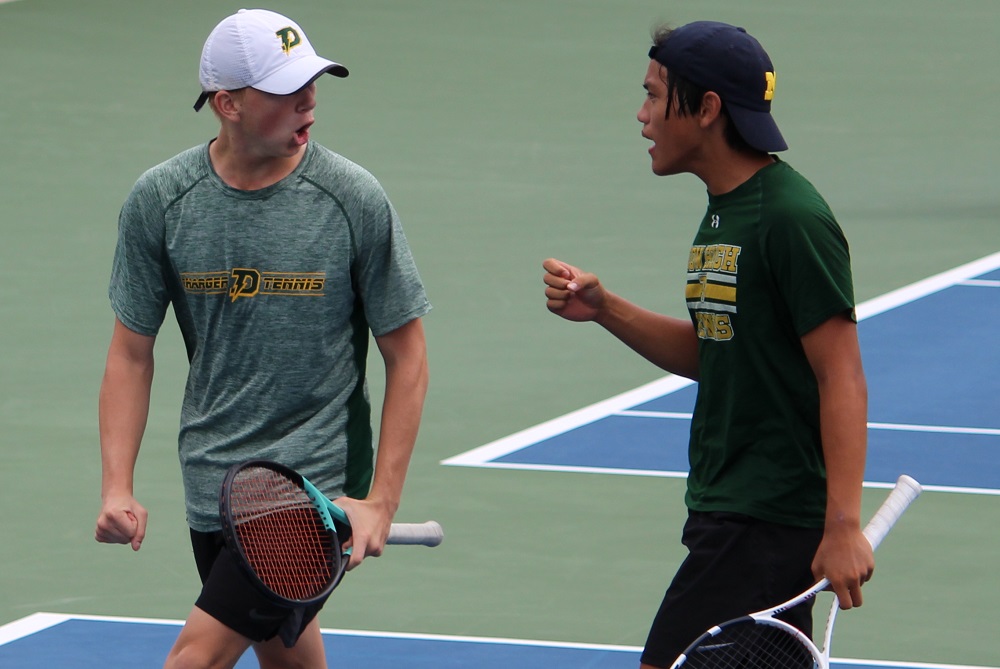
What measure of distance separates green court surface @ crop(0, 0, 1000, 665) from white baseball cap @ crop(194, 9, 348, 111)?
2.89m

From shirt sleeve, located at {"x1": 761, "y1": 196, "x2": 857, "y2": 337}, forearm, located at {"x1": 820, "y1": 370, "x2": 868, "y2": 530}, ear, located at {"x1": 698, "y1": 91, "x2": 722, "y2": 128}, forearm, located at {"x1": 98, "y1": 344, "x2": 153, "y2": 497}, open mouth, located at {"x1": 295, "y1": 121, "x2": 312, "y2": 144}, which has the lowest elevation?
forearm, located at {"x1": 98, "y1": 344, "x2": 153, "y2": 497}

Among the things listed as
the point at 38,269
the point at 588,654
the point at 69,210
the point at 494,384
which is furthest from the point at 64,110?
the point at 588,654

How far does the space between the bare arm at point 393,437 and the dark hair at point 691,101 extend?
786 mm

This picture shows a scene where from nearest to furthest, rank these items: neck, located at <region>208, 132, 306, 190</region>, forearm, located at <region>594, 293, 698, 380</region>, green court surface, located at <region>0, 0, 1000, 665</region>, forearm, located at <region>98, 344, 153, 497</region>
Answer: neck, located at <region>208, 132, 306, 190</region> < forearm, located at <region>98, 344, 153, 497</region> < forearm, located at <region>594, 293, 698, 380</region> < green court surface, located at <region>0, 0, 1000, 665</region>

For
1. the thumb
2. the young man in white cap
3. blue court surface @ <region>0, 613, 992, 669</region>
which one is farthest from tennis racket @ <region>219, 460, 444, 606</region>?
blue court surface @ <region>0, 613, 992, 669</region>

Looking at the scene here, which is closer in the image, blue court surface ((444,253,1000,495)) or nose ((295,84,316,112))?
nose ((295,84,316,112))

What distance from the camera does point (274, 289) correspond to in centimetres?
496

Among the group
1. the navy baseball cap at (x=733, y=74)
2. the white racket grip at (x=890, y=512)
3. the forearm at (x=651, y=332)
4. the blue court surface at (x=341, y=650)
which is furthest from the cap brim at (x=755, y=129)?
the blue court surface at (x=341, y=650)

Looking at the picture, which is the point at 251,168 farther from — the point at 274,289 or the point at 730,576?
the point at 730,576

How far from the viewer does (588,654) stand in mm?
7074

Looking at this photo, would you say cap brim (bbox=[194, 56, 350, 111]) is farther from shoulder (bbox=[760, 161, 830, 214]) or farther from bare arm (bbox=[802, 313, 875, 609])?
bare arm (bbox=[802, 313, 875, 609])

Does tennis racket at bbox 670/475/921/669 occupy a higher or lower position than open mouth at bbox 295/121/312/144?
lower

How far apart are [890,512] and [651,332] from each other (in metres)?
0.81

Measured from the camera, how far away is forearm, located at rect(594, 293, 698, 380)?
207 inches
